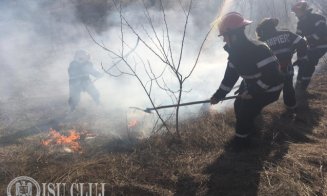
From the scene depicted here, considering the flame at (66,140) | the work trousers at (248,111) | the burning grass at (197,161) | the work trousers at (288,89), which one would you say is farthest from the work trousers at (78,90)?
the work trousers at (248,111)

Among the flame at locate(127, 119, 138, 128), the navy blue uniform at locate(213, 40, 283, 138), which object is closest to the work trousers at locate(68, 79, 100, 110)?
the flame at locate(127, 119, 138, 128)

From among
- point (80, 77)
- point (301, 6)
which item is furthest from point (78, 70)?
point (301, 6)

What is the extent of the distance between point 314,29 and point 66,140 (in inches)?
205

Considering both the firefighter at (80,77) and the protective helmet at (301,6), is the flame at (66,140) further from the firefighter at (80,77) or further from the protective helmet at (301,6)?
the protective helmet at (301,6)

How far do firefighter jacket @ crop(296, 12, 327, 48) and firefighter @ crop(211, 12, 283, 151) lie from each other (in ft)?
9.99

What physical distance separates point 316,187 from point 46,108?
22.4 feet

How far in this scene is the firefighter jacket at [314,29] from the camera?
23.5ft

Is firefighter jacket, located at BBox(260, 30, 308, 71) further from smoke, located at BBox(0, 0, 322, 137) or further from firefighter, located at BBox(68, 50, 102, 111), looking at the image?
firefighter, located at BBox(68, 50, 102, 111)

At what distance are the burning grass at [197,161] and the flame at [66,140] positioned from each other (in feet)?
0.08

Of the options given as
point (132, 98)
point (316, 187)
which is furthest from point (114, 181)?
point (132, 98)

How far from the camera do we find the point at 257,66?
180 inches

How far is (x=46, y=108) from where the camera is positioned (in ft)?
28.9

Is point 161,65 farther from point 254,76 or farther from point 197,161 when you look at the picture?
point 197,161

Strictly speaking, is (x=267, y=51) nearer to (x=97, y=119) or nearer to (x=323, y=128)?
(x=323, y=128)
